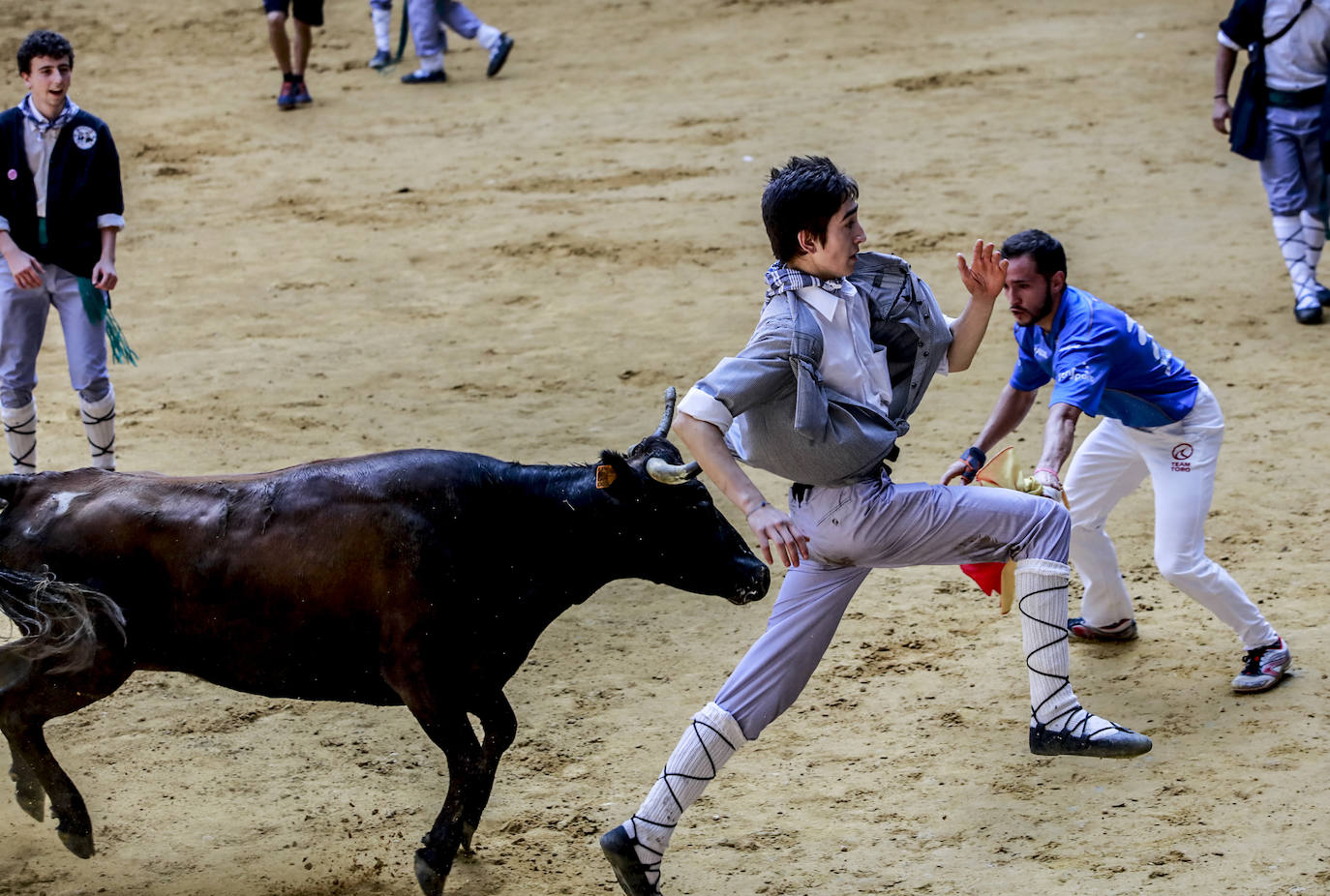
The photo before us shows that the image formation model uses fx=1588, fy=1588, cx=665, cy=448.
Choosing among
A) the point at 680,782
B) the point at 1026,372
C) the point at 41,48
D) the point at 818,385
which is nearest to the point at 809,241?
the point at 818,385

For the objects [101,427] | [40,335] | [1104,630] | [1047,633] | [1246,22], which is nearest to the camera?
[1047,633]

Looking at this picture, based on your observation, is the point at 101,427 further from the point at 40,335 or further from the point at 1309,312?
the point at 1309,312

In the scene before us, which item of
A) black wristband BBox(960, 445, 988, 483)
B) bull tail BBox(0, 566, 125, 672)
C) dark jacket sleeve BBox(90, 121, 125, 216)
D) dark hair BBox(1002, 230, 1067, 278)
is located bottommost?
bull tail BBox(0, 566, 125, 672)

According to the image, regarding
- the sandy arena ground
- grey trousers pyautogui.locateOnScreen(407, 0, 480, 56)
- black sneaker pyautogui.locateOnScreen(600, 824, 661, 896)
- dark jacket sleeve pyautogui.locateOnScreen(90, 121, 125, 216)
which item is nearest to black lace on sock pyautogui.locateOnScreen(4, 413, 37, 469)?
the sandy arena ground

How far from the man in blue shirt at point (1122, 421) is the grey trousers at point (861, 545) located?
667 mm

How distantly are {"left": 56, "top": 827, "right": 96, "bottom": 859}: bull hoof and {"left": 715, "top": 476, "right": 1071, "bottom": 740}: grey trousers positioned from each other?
181 cm

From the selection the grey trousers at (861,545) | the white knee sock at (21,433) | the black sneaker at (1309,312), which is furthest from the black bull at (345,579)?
the black sneaker at (1309,312)

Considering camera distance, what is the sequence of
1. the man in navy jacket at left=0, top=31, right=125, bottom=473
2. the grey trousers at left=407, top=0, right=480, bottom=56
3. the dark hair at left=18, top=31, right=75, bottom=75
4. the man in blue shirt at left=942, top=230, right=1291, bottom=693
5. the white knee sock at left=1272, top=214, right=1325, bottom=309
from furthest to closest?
the grey trousers at left=407, top=0, right=480, bottom=56 → the white knee sock at left=1272, top=214, right=1325, bottom=309 → the man in navy jacket at left=0, top=31, right=125, bottom=473 → the dark hair at left=18, top=31, right=75, bottom=75 → the man in blue shirt at left=942, top=230, right=1291, bottom=693

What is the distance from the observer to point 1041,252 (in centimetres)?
482

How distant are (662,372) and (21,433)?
3177 millimetres

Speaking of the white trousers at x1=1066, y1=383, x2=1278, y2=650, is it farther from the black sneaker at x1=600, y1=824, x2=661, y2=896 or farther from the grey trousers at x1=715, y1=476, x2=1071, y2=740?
the black sneaker at x1=600, y1=824, x2=661, y2=896

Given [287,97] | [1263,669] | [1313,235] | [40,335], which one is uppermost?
[40,335]

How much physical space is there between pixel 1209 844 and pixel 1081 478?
1.46 metres

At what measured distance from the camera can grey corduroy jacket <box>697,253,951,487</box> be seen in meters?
3.67
